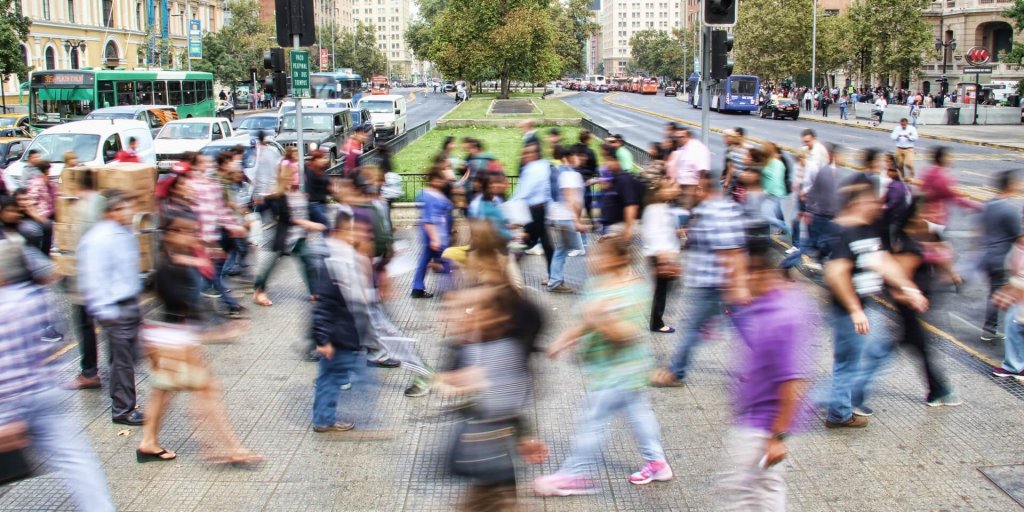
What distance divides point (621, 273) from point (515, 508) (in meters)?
1.58

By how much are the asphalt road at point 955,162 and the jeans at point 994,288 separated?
0.19 m

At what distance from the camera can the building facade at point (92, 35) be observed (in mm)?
62844

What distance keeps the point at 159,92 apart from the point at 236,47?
37280mm

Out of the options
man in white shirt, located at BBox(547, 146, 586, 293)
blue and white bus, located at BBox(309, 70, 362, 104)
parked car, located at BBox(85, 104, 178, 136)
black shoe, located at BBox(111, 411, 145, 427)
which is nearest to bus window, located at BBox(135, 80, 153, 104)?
parked car, located at BBox(85, 104, 178, 136)

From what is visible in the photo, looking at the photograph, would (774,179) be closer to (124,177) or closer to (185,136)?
(124,177)

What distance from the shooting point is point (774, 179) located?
1229cm

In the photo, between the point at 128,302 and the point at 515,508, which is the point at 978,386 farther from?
the point at 128,302

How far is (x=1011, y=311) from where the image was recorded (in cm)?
794

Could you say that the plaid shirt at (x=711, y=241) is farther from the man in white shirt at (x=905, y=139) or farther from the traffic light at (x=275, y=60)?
the man in white shirt at (x=905, y=139)

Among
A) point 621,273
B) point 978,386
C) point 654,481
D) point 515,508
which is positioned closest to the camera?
point 515,508

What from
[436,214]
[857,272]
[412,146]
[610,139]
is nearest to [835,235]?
[857,272]

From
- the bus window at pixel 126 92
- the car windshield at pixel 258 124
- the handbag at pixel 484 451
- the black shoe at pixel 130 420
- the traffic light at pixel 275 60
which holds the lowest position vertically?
the black shoe at pixel 130 420

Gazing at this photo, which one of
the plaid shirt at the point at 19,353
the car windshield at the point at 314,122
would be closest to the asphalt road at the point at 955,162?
the plaid shirt at the point at 19,353

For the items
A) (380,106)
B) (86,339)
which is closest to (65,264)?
(86,339)
